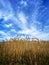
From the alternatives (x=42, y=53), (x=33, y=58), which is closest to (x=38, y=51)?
(x=42, y=53)

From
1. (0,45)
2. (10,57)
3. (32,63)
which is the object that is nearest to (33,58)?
(32,63)

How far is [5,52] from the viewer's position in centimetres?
625

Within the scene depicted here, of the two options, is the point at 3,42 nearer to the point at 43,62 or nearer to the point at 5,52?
the point at 5,52

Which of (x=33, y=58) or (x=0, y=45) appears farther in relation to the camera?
(x=0, y=45)

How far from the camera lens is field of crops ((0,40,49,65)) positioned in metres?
5.54

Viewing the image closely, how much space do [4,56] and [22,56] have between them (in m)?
0.62

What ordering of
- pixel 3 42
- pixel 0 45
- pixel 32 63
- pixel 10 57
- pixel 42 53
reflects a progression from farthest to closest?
1. pixel 3 42
2. pixel 0 45
3. pixel 42 53
4. pixel 10 57
5. pixel 32 63

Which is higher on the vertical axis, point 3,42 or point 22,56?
point 3,42

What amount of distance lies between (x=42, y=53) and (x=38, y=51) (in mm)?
172

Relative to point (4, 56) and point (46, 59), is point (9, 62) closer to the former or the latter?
point (4, 56)

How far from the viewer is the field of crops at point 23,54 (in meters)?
5.54

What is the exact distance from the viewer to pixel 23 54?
6059 mm

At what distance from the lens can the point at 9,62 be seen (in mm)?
5520

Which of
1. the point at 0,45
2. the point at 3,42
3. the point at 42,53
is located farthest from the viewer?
the point at 3,42
